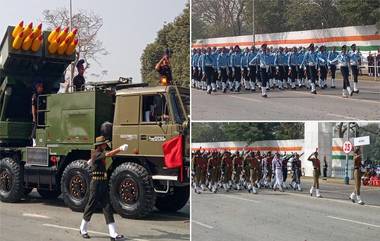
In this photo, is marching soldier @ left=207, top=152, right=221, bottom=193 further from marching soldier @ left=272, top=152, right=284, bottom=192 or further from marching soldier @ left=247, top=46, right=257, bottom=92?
marching soldier @ left=247, top=46, right=257, bottom=92

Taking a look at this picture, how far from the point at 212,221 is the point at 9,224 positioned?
478cm

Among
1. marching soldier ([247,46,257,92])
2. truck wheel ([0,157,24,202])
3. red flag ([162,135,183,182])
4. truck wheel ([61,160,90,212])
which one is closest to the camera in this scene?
marching soldier ([247,46,257,92])

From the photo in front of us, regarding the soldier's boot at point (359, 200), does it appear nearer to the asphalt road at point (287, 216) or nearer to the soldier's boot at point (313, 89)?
the asphalt road at point (287, 216)

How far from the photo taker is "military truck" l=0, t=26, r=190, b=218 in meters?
7.55

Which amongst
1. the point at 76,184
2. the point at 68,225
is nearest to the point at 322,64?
the point at 68,225

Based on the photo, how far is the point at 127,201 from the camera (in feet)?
25.5

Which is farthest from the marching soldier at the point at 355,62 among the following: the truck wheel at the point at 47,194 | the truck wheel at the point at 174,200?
the truck wheel at the point at 47,194

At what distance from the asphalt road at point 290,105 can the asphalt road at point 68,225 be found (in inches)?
132

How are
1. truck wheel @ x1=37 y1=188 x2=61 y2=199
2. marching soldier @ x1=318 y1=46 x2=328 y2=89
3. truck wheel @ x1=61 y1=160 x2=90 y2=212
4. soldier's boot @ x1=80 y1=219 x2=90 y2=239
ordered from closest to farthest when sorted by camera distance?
marching soldier @ x1=318 y1=46 x2=328 y2=89
soldier's boot @ x1=80 y1=219 x2=90 y2=239
truck wheel @ x1=61 y1=160 x2=90 y2=212
truck wheel @ x1=37 y1=188 x2=61 y2=199

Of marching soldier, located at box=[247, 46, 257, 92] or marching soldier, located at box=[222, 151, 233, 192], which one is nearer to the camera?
marching soldier, located at box=[247, 46, 257, 92]

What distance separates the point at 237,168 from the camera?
3.70 meters

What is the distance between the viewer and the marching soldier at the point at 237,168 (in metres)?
3.66

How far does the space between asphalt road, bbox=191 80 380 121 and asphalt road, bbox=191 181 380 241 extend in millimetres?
521

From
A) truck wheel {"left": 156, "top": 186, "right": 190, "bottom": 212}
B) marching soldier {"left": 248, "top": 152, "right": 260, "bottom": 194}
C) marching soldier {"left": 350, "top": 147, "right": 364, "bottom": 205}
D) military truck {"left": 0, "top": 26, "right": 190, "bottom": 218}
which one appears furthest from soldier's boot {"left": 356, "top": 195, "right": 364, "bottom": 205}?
truck wheel {"left": 156, "top": 186, "right": 190, "bottom": 212}
